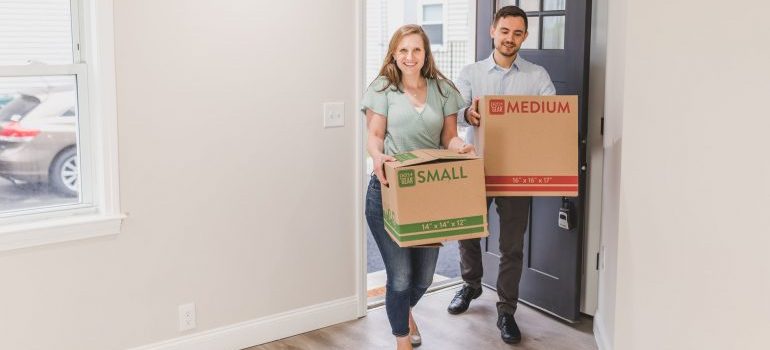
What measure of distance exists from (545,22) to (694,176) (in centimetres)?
132

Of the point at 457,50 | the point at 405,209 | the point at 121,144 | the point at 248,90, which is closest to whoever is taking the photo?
the point at 405,209

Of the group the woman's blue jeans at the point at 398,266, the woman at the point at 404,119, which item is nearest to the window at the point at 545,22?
the woman at the point at 404,119

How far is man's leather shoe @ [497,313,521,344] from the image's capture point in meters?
3.53

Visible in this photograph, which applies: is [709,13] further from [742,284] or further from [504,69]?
[504,69]

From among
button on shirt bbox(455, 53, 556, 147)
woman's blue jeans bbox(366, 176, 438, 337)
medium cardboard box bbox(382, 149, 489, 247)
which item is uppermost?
button on shirt bbox(455, 53, 556, 147)

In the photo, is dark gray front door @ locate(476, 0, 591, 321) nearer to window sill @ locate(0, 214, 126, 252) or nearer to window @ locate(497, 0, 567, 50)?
window @ locate(497, 0, 567, 50)

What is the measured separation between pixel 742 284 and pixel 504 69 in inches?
54.9

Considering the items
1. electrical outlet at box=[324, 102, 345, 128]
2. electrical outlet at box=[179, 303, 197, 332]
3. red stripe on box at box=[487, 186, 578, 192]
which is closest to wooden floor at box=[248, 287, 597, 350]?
electrical outlet at box=[179, 303, 197, 332]

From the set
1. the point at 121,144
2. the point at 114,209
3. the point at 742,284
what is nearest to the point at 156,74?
the point at 121,144

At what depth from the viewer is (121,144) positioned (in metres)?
3.01

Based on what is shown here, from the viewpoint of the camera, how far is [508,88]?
11.5ft

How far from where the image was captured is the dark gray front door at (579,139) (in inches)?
139

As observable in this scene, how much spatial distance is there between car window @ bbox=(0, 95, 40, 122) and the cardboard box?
5.27ft

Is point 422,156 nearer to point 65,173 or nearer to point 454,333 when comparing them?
point 454,333
